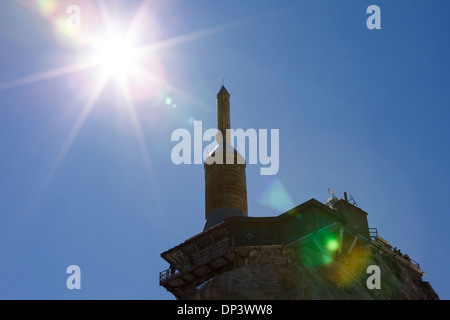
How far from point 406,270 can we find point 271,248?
23.6 metres

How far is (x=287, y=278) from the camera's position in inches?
1938

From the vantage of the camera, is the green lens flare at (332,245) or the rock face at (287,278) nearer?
the rock face at (287,278)

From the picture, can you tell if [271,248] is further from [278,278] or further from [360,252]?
[360,252]

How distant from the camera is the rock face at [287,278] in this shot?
4797 cm

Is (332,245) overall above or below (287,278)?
above

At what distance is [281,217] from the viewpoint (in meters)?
53.4

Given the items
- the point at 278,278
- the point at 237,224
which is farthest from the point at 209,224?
the point at 278,278

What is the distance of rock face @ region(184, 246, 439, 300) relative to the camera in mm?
47969

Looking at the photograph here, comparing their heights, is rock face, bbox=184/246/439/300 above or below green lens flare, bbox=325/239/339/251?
below

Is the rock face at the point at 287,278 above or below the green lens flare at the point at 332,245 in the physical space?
below

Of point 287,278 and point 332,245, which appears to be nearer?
point 287,278

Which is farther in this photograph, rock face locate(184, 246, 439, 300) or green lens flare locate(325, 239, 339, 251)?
green lens flare locate(325, 239, 339, 251)
